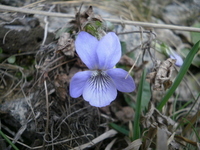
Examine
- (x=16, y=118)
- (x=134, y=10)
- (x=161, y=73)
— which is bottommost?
(x=16, y=118)

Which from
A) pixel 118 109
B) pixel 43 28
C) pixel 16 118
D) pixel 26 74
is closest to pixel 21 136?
pixel 16 118

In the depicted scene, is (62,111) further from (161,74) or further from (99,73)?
(161,74)

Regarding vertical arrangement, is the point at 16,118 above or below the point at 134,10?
below

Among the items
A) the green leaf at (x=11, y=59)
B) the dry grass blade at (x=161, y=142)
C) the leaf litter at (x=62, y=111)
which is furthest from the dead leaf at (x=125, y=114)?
the green leaf at (x=11, y=59)

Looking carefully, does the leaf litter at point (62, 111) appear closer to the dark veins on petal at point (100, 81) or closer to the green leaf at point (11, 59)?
the green leaf at point (11, 59)

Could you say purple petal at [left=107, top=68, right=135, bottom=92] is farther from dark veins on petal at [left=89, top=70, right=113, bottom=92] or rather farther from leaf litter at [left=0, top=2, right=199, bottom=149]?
leaf litter at [left=0, top=2, right=199, bottom=149]

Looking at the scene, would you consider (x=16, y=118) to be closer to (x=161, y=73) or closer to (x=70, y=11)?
(x=161, y=73)
